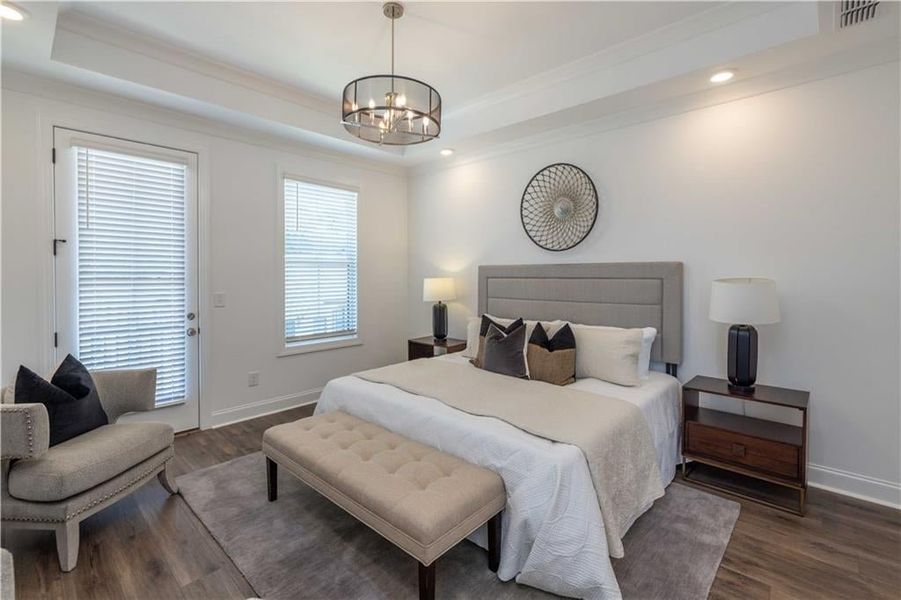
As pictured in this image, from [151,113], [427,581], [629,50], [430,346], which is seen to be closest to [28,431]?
[427,581]

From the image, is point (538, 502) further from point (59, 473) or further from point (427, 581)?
point (59, 473)

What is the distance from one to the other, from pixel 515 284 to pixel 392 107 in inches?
89.9

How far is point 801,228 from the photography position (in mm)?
2676

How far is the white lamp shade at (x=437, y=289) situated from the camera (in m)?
4.47

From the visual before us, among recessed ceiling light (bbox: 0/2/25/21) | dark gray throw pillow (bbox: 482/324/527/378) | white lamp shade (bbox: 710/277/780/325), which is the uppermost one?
recessed ceiling light (bbox: 0/2/25/21)

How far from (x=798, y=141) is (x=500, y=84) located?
82.6 inches

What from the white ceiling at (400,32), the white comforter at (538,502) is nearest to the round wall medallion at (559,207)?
the white ceiling at (400,32)

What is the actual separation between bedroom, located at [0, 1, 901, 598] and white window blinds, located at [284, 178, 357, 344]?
0.18 m

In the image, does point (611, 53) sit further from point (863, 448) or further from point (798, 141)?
point (863, 448)

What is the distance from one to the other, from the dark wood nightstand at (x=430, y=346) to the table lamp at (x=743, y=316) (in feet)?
7.68

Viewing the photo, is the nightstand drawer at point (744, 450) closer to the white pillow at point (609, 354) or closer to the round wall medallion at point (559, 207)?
the white pillow at point (609, 354)

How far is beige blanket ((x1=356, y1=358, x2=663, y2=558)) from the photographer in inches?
76.4

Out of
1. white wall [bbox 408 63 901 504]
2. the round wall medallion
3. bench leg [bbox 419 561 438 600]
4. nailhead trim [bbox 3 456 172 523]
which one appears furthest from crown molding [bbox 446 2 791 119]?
nailhead trim [bbox 3 456 172 523]

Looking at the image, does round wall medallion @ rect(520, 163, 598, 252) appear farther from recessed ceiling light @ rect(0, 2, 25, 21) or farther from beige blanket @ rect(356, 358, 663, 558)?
recessed ceiling light @ rect(0, 2, 25, 21)
